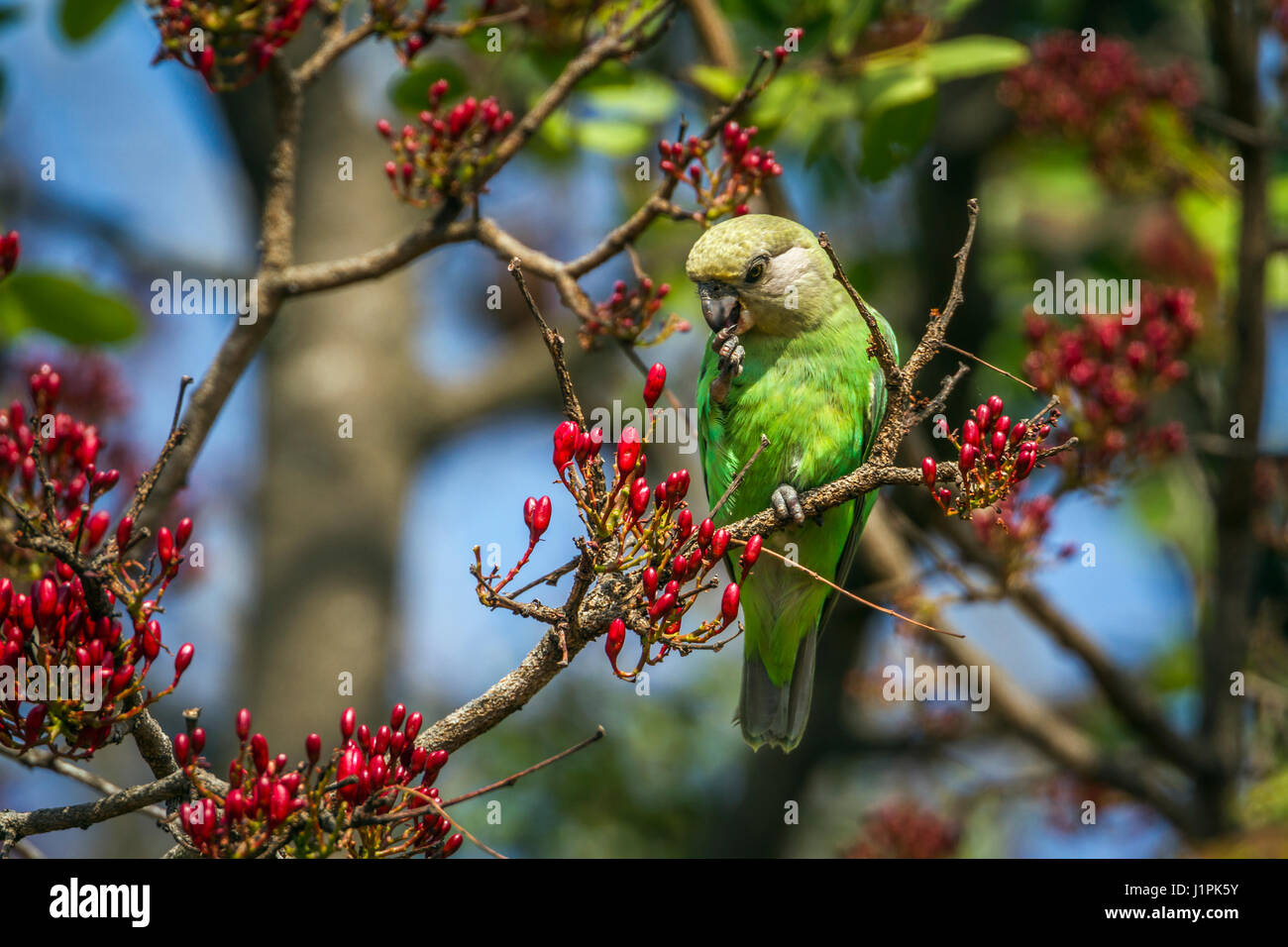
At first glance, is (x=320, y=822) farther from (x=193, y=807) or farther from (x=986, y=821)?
(x=986, y=821)

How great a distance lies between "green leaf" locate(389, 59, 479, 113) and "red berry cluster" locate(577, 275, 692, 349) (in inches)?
46.1

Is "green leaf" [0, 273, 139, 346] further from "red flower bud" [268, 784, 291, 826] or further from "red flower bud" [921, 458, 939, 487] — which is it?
"red flower bud" [921, 458, 939, 487]

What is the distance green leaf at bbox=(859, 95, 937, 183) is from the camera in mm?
3852

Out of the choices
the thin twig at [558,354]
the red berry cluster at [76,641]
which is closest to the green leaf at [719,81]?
the thin twig at [558,354]

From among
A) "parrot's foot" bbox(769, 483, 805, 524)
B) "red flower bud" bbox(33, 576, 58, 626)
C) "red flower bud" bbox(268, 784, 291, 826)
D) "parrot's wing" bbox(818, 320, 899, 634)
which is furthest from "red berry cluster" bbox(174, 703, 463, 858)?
"parrot's wing" bbox(818, 320, 899, 634)

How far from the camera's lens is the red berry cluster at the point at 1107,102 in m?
5.16

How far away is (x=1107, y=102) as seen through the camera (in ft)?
17.1

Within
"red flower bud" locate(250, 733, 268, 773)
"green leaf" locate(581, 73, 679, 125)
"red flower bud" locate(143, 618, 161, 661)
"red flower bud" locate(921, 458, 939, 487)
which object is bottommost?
"red flower bud" locate(250, 733, 268, 773)

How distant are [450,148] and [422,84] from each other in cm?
73

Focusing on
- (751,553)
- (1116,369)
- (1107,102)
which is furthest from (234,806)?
(1107,102)

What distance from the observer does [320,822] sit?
7.73 feet

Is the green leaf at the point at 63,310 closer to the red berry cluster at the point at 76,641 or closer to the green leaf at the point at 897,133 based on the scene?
the red berry cluster at the point at 76,641

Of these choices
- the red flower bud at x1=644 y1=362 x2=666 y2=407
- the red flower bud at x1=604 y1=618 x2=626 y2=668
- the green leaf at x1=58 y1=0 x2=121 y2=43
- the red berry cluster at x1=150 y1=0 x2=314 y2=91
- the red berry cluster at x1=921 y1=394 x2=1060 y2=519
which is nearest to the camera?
the red flower bud at x1=604 y1=618 x2=626 y2=668

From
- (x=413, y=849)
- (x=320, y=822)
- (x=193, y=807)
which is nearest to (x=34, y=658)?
(x=193, y=807)
